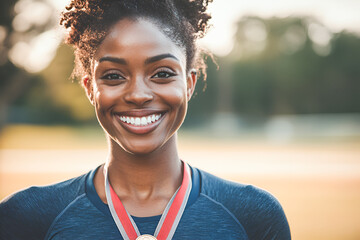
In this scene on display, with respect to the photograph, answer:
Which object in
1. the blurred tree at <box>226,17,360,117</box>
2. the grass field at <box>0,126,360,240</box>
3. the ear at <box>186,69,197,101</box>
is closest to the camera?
the ear at <box>186,69,197,101</box>

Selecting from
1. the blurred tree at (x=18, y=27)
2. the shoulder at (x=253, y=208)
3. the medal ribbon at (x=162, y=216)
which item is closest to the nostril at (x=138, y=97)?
the medal ribbon at (x=162, y=216)

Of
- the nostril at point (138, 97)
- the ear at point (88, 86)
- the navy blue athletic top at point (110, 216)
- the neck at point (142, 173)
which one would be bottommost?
the navy blue athletic top at point (110, 216)

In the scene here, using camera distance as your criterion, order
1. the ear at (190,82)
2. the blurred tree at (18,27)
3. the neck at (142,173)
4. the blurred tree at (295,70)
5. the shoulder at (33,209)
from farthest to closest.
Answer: the blurred tree at (295,70) < the blurred tree at (18,27) < the ear at (190,82) < the neck at (142,173) < the shoulder at (33,209)

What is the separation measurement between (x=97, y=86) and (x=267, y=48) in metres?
43.9

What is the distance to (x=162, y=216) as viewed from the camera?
6.42 ft

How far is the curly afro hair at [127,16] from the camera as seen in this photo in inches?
80.9

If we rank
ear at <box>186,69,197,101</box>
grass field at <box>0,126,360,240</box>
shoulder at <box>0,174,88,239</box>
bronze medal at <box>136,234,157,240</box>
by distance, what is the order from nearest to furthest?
bronze medal at <box>136,234,157,240</box> → shoulder at <box>0,174,88,239</box> → ear at <box>186,69,197,101</box> → grass field at <box>0,126,360,240</box>

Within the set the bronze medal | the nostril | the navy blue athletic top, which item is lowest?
the bronze medal

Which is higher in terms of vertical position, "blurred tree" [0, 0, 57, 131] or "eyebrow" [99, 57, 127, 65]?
"blurred tree" [0, 0, 57, 131]

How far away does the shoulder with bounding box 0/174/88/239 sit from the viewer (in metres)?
1.98

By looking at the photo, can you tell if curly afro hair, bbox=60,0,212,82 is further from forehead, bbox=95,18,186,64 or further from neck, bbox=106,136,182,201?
neck, bbox=106,136,182,201

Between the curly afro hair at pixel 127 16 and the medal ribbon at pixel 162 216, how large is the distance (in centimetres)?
74

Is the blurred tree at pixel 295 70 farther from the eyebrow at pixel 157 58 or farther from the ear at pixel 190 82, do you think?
the eyebrow at pixel 157 58

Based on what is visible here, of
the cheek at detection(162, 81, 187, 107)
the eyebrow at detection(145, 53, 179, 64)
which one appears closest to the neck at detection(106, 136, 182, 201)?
the cheek at detection(162, 81, 187, 107)
